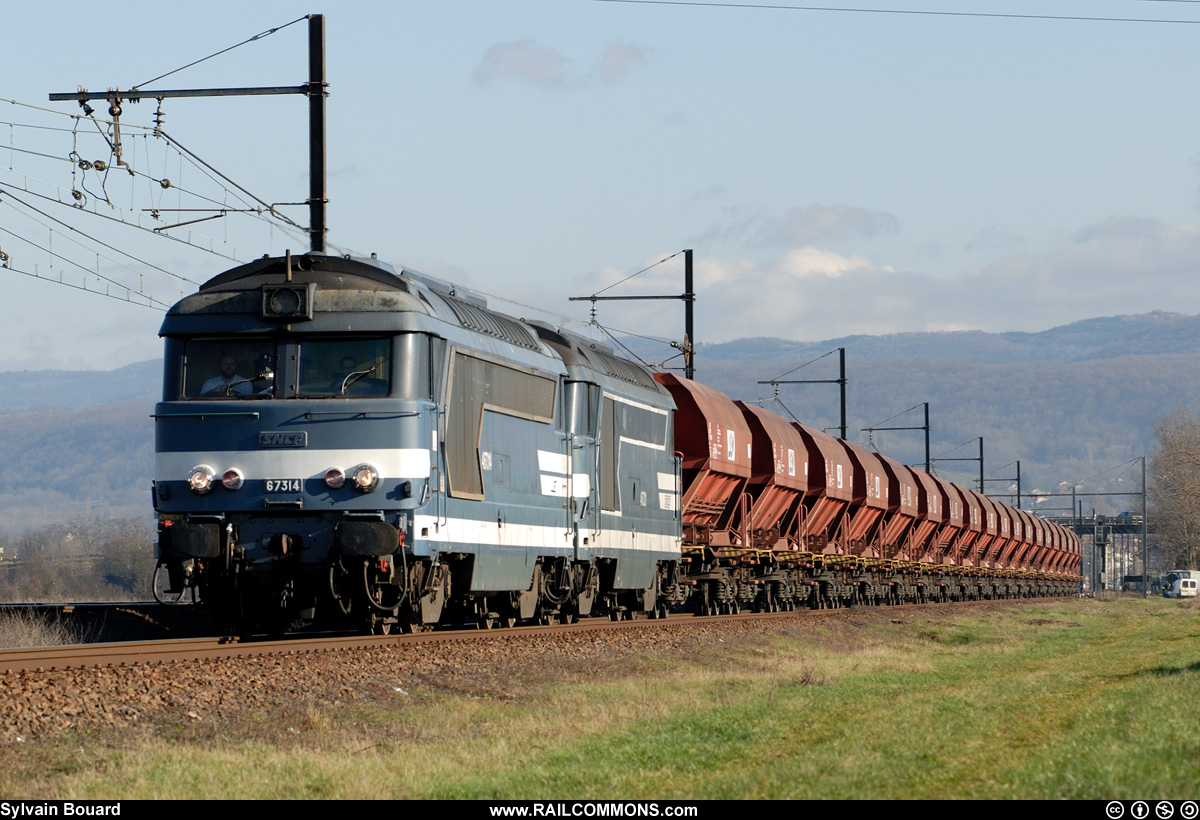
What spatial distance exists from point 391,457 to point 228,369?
2.34 m

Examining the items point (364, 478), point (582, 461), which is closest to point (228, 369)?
point (364, 478)

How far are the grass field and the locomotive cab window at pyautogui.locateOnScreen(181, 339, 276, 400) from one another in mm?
4899

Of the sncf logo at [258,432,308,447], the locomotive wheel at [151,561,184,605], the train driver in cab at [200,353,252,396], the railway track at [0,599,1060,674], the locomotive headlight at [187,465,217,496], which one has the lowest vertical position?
the railway track at [0,599,1060,674]

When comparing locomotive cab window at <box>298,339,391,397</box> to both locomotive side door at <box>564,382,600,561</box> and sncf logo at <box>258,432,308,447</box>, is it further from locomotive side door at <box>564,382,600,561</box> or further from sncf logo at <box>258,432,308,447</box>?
locomotive side door at <box>564,382,600,561</box>

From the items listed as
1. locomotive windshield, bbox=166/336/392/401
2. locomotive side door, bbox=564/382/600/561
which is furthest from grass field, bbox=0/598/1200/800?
locomotive side door, bbox=564/382/600/561

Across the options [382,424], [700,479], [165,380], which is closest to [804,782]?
[382,424]

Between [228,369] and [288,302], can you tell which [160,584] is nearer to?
[228,369]

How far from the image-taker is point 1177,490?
131375 millimetres

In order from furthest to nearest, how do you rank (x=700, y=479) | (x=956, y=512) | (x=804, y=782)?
(x=956, y=512) < (x=700, y=479) < (x=804, y=782)

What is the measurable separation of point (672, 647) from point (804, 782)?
511 inches

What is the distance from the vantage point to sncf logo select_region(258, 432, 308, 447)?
17422mm

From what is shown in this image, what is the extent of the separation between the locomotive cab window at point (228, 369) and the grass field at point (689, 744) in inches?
193
